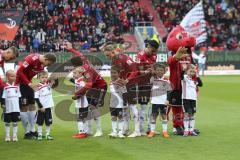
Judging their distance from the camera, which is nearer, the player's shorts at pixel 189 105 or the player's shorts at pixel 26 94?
the player's shorts at pixel 26 94

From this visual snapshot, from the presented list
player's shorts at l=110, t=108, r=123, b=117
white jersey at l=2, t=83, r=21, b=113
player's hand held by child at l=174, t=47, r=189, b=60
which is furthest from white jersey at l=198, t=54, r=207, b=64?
white jersey at l=2, t=83, r=21, b=113

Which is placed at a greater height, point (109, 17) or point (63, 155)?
point (109, 17)

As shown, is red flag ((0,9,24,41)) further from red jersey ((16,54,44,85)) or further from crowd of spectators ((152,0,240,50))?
red jersey ((16,54,44,85))

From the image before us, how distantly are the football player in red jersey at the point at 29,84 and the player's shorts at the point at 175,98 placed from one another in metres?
3.05

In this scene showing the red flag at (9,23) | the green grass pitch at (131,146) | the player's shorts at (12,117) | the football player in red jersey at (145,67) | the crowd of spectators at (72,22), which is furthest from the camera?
the crowd of spectators at (72,22)

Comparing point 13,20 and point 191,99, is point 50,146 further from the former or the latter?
point 13,20

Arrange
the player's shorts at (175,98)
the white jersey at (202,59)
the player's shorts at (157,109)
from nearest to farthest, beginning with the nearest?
1. the player's shorts at (157,109)
2. the player's shorts at (175,98)
3. the white jersey at (202,59)

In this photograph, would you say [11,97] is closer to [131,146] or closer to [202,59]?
[131,146]

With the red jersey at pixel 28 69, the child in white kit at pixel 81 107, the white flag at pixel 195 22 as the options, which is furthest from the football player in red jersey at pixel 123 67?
the white flag at pixel 195 22

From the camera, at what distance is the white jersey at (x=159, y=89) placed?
40.5 ft

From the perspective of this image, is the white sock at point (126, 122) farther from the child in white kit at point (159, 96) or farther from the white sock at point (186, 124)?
the white sock at point (186, 124)

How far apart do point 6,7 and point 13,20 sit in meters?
4.40

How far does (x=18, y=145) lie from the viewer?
37.4 feet

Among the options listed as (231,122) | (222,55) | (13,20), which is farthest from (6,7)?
(231,122)
